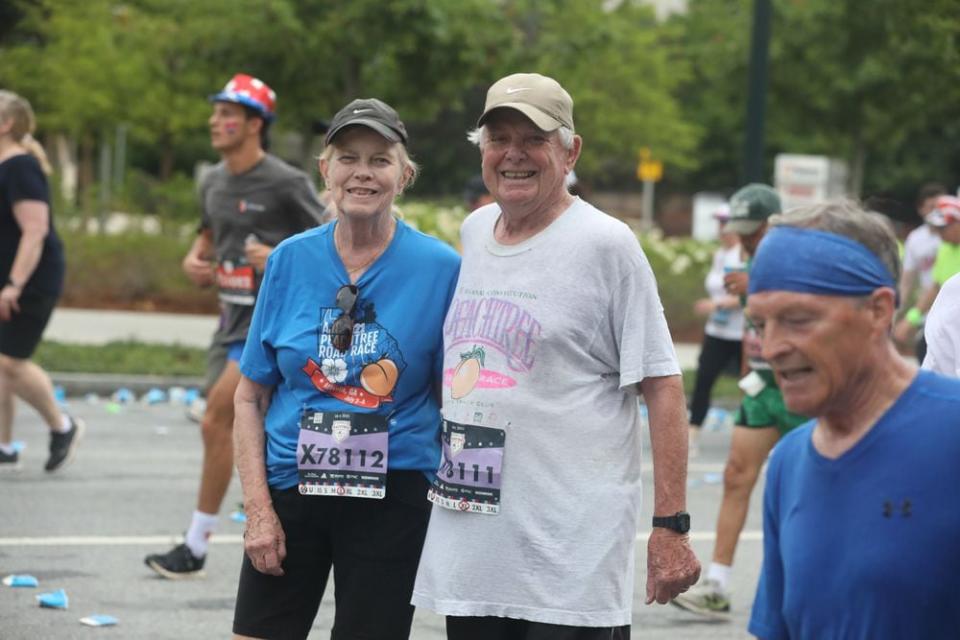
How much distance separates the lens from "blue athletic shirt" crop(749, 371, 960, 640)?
2.57 metres

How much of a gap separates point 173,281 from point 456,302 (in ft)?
53.8

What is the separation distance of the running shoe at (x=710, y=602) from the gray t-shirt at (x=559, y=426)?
338cm

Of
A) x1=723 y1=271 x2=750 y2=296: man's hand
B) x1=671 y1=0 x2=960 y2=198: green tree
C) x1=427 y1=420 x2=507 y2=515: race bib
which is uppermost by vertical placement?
x1=671 y1=0 x2=960 y2=198: green tree

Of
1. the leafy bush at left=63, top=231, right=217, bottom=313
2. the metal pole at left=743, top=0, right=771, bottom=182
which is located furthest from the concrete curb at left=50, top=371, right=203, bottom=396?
the metal pole at left=743, top=0, right=771, bottom=182

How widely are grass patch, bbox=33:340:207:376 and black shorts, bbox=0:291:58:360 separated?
488 centimetres

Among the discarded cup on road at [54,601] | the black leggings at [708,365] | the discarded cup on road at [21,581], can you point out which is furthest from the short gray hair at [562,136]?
the black leggings at [708,365]

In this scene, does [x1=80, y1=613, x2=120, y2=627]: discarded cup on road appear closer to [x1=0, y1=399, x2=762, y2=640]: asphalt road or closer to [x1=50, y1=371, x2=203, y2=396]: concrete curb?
[x1=0, y1=399, x2=762, y2=640]: asphalt road

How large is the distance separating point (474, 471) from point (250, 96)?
4039mm

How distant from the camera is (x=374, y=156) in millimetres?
4277

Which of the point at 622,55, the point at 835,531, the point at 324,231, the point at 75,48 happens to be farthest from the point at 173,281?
the point at 622,55

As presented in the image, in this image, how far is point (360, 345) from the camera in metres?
4.20

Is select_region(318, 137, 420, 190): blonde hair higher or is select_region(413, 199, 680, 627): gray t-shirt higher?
select_region(318, 137, 420, 190): blonde hair

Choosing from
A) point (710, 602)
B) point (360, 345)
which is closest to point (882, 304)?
point (360, 345)

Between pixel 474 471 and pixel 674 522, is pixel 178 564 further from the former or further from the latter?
pixel 674 522
